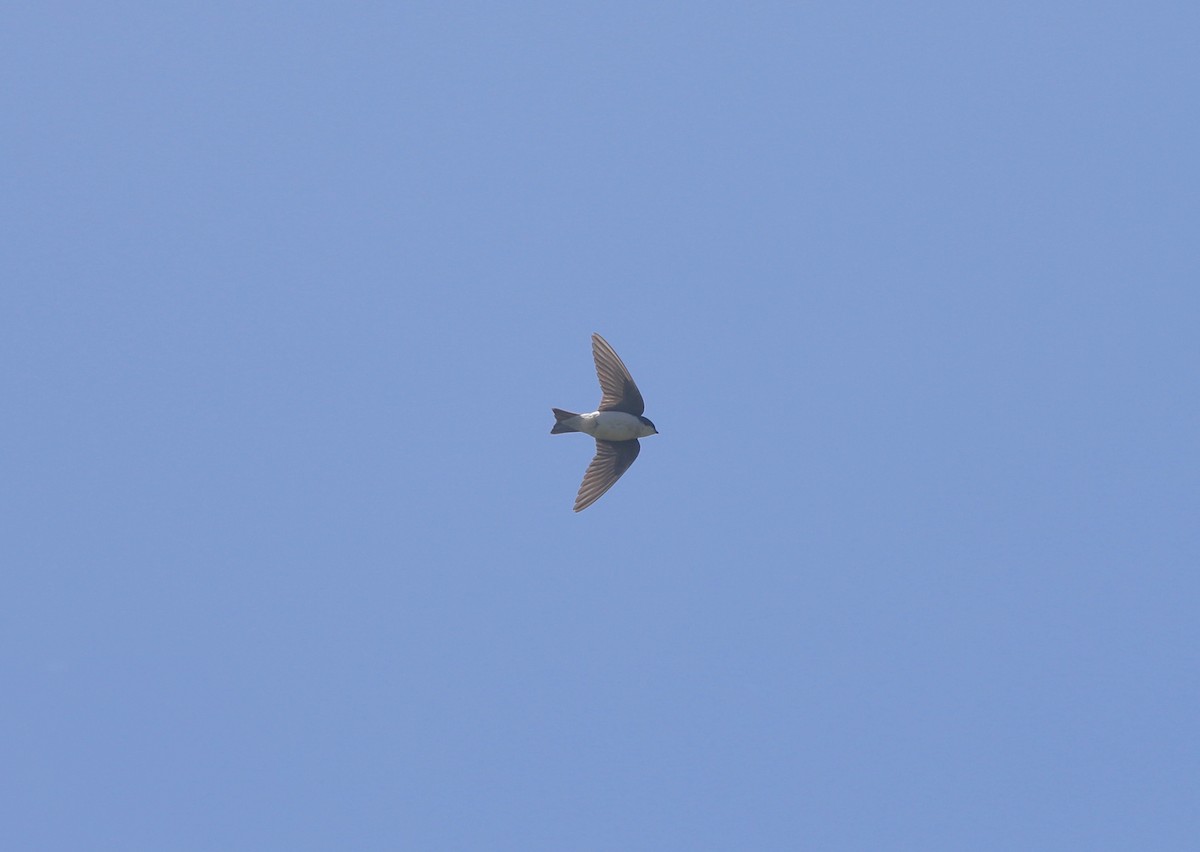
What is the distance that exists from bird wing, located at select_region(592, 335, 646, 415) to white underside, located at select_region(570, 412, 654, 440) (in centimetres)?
24

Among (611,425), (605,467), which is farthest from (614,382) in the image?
(605,467)

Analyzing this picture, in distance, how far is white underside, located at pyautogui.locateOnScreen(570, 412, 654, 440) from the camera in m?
19.0

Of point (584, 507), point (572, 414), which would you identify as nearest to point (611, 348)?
point (572, 414)

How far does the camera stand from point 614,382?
63.9ft

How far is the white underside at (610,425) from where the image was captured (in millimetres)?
19047

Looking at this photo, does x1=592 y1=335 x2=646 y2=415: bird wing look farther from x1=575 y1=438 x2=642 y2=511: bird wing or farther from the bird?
x1=575 y1=438 x2=642 y2=511: bird wing

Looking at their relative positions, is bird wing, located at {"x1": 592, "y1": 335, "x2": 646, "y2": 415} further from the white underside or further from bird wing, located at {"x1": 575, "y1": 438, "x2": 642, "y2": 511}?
bird wing, located at {"x1": 575, "y1": 438, "x2": 642, "y2": 511}

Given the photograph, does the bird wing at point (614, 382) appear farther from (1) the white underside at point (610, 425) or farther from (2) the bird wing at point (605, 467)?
(2) the bird wing at point (605, 467)

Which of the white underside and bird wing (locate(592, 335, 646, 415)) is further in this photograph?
bird wing (locate(592, 335, 646, 415))

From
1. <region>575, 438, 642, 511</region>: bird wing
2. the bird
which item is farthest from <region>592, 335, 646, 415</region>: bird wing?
<region>575, 438, 642, 511</region>: bird wing

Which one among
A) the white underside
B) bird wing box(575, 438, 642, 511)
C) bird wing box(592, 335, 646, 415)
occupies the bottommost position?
bird wing box(575, 438, 642, 511)

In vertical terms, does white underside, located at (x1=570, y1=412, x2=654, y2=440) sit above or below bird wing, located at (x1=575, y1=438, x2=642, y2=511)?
above

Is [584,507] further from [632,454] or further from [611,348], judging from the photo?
[611,348]

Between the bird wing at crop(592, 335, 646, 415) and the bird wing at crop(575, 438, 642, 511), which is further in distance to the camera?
the bird wing at crop(592, 335, 646, 415)
